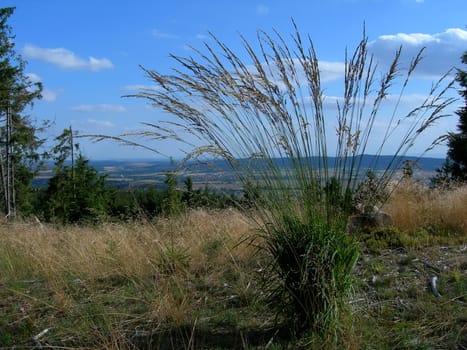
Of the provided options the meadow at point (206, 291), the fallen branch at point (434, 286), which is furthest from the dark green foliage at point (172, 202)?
the fallen branch at point (434, 286)

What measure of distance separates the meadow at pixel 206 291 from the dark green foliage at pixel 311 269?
0.11 meters

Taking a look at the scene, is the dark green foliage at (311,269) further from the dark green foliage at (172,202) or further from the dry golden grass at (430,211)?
the dry golden grass at (430,211)

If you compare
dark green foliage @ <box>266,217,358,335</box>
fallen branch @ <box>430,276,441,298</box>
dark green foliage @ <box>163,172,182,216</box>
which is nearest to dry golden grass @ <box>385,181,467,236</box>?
fallen branch @ <box>430,276,441,298</box>

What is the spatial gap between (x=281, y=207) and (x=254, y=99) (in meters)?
0.66

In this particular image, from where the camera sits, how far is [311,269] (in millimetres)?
2539

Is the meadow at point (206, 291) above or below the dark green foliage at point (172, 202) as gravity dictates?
below

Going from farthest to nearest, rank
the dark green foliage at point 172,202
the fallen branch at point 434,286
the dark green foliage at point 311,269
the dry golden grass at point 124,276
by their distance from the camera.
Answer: the dark green foliage at point 172,202
the fallen branch at point 434,286
the dry golden grass at point 124,276
the dark green foliage at point 311,269

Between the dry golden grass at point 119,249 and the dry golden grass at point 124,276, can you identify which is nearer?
the dry golden grass at point 124,276

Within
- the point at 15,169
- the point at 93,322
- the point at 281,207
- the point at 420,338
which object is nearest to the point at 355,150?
the point at 281,207

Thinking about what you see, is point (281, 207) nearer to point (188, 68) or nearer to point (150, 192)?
point (188, 68)

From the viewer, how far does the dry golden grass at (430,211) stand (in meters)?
5.68

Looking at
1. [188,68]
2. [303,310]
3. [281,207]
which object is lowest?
[303,310]

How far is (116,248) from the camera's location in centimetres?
463

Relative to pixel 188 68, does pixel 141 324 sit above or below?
below
